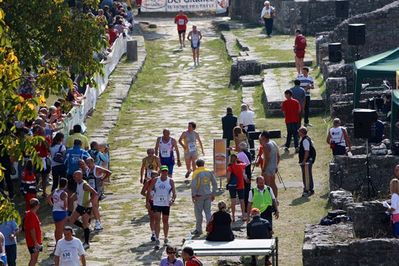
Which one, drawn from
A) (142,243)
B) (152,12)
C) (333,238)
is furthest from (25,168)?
(152,12)

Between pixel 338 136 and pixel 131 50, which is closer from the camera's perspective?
pixel 338 136

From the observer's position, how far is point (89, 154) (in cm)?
2911

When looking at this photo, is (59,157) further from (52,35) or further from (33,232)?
(33,232)

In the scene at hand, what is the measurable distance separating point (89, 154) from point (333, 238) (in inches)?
274

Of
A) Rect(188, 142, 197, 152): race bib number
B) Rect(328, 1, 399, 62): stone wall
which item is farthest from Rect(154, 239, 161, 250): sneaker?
Rect(328, 1, 399, 62): stone wall

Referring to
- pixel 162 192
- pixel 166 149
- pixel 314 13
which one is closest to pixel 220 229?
pixel 162 192

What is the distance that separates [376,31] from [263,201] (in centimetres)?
1775

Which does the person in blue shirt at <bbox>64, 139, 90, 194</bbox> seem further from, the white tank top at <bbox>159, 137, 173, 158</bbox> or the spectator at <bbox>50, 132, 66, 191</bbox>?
the white tank top at <bbox>159, 137, 173, 158</bbox>

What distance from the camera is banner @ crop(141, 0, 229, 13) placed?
178 feet

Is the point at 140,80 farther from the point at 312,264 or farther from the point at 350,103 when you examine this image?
the point at 312,264

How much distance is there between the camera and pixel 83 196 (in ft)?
86.6

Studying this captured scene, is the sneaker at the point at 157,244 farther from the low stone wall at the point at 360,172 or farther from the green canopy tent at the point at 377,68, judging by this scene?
the green canopy tent at the point at 377,68

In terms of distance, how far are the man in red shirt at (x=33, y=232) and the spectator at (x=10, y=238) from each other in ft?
1.48

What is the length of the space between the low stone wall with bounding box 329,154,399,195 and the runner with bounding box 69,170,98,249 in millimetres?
4790
